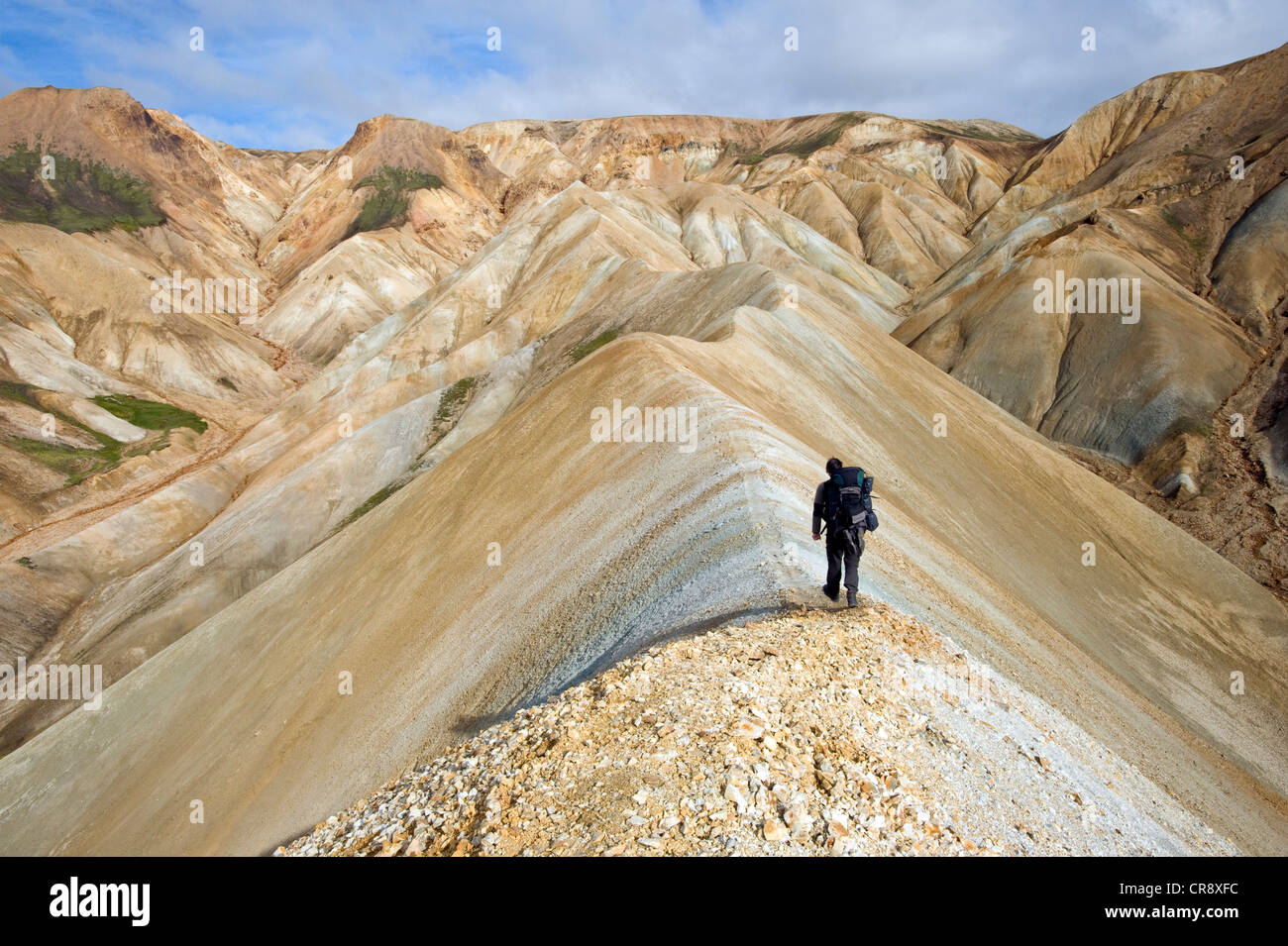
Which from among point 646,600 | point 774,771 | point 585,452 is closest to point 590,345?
point 585,452

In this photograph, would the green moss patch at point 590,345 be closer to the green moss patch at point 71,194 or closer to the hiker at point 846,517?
the hiker at point 846,517

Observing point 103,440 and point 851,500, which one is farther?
point 103,440

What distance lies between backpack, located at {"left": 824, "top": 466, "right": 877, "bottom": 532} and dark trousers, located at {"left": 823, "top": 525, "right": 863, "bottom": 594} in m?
0.10

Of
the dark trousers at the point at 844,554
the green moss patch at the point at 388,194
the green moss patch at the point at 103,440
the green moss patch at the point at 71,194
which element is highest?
the green moss patch at the point at 388,194

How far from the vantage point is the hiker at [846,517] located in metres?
9.72

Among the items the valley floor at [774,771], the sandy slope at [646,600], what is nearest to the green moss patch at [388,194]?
the sandy slope at [646,600]

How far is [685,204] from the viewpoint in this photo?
98.2 meters

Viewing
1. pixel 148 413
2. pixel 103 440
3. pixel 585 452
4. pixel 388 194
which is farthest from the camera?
pixel 388 194

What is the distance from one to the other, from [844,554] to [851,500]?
30.3 inches

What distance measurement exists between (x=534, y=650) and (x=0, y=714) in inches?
1272

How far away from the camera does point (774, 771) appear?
6.32 metres

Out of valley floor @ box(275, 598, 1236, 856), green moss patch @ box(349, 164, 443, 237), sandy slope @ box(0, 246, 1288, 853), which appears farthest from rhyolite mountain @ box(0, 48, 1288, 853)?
valley floor @ box(275, 598, 1236, 856)

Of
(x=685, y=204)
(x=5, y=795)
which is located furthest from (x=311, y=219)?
(x=5, y=795)

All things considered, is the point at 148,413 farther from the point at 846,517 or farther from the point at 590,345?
the point at 846,517
